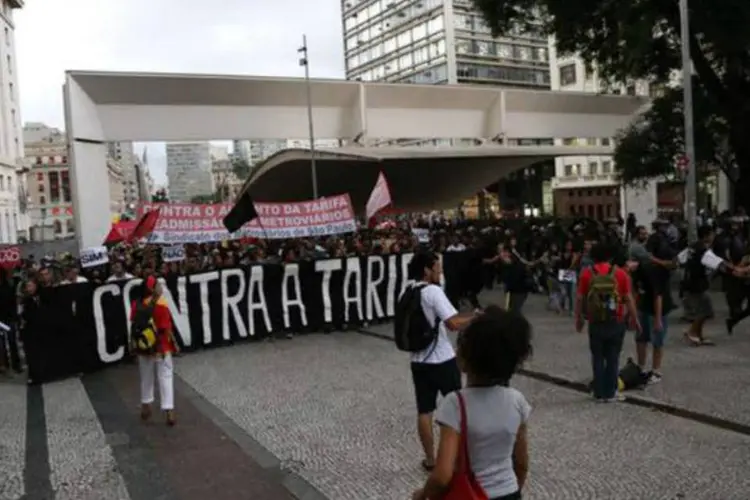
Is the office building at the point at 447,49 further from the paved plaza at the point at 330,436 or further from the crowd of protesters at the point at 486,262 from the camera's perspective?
the paved plaza at the point at 330,436

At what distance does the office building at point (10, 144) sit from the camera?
7244 cm

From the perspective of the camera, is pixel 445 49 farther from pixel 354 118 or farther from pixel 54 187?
pixel 354 118

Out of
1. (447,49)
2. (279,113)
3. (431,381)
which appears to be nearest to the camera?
(431,381)

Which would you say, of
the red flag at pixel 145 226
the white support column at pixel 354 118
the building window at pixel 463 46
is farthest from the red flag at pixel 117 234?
the building window at pixel 463 46

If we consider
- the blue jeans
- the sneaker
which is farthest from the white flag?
the sneaker

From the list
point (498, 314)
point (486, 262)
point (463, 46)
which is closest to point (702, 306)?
point (486, 262)

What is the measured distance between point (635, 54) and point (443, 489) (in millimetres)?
16843

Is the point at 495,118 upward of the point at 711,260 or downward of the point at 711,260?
upward

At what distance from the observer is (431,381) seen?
221 inches

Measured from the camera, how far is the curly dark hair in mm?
2920

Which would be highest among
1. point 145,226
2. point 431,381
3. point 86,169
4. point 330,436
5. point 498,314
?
point 86,169

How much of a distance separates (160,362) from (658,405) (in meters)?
4.94

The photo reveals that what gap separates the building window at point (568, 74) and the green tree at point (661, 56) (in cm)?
5292

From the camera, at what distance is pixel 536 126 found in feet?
112
